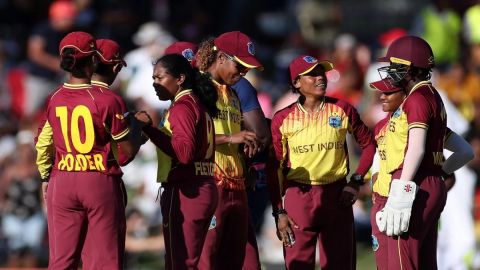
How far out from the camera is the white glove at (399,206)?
7.52 metres

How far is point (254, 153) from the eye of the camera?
819 centimetres

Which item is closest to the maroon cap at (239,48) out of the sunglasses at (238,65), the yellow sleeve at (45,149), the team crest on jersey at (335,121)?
the sunglasses at (238,65)

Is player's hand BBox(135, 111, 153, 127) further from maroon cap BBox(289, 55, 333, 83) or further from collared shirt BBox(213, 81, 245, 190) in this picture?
maroon cap BBox(289, 55, 333, 83)

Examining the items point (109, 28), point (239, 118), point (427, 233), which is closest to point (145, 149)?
point (109, 28)

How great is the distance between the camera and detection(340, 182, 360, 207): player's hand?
8562 millimetres

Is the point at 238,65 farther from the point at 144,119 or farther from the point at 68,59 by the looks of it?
the point at 68,59

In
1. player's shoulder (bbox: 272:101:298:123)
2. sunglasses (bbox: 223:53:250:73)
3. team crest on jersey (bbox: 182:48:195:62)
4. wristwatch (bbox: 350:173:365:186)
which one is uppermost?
team crest on jersey (bbox: 182:48:195:62)

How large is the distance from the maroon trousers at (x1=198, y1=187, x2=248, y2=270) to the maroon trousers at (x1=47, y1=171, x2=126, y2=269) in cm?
73

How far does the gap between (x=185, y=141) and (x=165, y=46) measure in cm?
738

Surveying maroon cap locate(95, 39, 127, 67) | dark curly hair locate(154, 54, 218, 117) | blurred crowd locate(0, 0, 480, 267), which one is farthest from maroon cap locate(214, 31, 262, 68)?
blurred crowd locate(0, 0, 480, 267)

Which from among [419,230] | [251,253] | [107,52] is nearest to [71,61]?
[107,52]

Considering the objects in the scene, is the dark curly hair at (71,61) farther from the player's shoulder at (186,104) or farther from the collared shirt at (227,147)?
the collared shirt at (227,147)

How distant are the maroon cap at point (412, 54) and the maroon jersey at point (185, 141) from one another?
1319 millimetres

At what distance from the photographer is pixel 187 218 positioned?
312 inches
